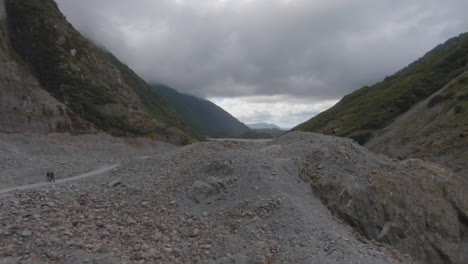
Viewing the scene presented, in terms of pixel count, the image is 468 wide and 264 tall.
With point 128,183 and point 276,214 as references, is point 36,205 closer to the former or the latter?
point 128,183

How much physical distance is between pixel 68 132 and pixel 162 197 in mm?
39114

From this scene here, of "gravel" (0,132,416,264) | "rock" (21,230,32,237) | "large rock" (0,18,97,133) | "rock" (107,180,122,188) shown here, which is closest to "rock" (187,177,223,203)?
"gravel" (0,132,416,264)

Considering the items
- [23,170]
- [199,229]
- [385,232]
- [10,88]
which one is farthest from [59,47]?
[385,232]

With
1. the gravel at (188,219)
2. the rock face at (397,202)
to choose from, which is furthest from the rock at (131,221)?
the rock face at (397,202)

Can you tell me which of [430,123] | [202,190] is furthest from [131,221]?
[430,123]

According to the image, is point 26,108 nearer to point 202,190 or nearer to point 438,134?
point 202,190

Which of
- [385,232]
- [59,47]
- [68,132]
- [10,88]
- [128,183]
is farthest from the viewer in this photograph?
[59,47]

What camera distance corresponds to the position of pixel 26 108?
1657 inches

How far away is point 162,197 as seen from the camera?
14.4m

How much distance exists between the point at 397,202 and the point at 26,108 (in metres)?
47.2

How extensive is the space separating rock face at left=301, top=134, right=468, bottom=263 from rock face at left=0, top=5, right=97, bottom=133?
40.2 m

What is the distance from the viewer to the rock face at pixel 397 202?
14250 mm

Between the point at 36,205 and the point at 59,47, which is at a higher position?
the point at 59,47

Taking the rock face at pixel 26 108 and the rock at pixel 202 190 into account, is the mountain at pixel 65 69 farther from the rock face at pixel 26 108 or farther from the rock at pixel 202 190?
the rock at pixel 202 190
